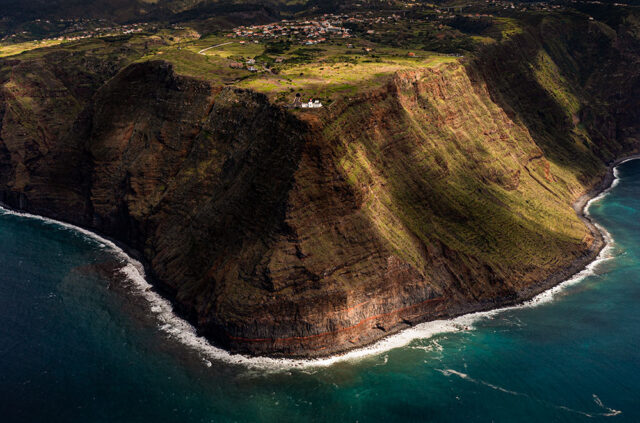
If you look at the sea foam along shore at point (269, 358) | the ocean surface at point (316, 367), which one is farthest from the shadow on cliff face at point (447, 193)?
the ocean surface at point (316, 367)

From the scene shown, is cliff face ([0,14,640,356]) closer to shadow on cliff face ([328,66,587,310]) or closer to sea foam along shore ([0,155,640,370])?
shadow on cliff face ([328,66,587,310])

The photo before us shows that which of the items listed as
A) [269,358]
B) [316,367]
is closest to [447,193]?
[316,367]

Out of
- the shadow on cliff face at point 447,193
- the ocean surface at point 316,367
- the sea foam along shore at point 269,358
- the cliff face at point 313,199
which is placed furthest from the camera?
the shadow on cliff face at point 447,193

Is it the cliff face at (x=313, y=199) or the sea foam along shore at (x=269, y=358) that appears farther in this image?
the cliff face at (x=313, y=199)

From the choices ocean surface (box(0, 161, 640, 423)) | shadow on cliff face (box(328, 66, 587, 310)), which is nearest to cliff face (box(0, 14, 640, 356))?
shadow on cliff face (box(328, 66, 587, 310))

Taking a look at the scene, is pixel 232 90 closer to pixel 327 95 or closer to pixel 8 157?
pixel 327 95

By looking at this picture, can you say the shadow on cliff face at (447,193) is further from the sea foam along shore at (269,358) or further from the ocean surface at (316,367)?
the ocean surface at (316,367)

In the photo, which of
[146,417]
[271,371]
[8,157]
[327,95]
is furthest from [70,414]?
[8,157]
